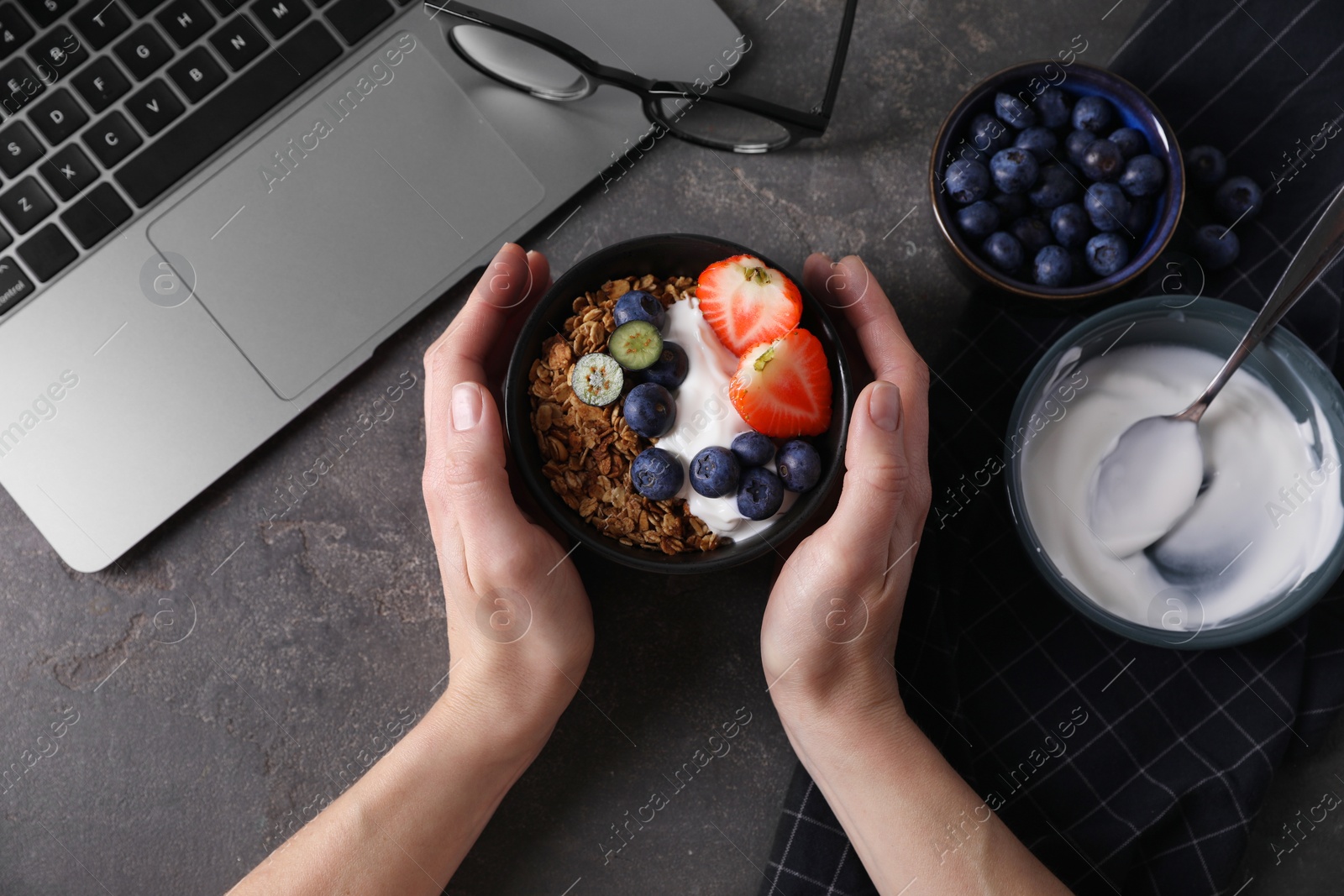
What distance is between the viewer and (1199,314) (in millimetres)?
881

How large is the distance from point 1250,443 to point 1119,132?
0.39 metres

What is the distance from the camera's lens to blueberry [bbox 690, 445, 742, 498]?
70cm

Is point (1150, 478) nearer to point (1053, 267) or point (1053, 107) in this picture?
point (1053, 267)

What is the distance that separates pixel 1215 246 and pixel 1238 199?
0.06m

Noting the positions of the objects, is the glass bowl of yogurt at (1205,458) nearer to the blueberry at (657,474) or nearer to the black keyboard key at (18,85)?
the blueberry at (657,474)

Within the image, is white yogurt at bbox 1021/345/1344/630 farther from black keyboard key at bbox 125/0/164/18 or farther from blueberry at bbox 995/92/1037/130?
black keyboard key at bbox 125/0/164/18

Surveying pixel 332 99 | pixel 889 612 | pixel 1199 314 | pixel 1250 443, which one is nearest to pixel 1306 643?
pixel 1250 443

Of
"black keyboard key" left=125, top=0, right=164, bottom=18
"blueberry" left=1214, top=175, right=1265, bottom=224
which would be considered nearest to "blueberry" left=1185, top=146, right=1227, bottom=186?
"blueberry" left=1214, top=175, right=1265, bottom=224

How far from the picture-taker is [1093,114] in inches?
35.5

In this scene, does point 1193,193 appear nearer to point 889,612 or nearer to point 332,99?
point 889,612

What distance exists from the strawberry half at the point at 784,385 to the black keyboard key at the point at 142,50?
30.0 inches

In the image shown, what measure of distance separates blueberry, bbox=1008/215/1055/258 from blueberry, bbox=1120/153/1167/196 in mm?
96

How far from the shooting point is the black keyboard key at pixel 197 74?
91 cm

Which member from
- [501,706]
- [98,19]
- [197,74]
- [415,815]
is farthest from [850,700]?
[98,19]
